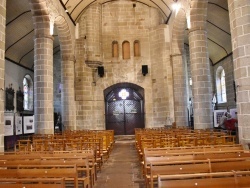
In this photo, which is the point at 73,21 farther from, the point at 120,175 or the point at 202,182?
the point at 202,182

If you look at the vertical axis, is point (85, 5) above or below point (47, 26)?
above

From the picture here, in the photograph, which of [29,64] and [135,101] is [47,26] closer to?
[29,64]

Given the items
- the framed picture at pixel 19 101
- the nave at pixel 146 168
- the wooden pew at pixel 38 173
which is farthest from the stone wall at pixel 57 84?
the wooden pew at pixel 38 173

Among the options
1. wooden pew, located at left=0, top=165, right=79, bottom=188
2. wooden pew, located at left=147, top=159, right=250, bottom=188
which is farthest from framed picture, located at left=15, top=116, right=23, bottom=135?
wooden pew, located at left=147, top=159, right=250, bottom=188

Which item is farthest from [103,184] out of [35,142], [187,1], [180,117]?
[180,117]

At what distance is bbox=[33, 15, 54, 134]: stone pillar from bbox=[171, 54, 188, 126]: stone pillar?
23.0 ft

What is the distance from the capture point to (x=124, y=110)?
61.5 feet

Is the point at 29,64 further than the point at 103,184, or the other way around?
the point at 29,64

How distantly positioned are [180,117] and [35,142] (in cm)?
904

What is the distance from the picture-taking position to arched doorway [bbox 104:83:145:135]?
61.0ft

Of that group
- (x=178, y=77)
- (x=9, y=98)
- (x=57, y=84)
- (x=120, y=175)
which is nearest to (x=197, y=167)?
(x=120, y=175)

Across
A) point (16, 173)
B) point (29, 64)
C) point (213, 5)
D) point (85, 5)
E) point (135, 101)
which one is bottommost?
point (16, 173)

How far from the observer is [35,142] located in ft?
23.9

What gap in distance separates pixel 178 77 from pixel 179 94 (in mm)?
968
